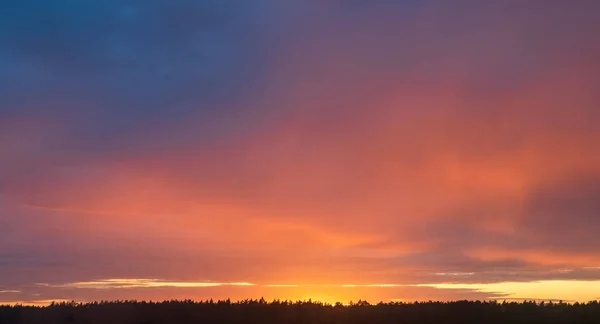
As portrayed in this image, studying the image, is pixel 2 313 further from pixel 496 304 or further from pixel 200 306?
pixel 496 304

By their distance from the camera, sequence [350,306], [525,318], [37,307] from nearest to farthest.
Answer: [525,318], [350,306], [37,307]

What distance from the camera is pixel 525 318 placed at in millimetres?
33188

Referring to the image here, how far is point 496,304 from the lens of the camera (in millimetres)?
34812

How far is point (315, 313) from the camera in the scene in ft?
115

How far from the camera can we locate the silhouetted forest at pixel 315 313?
110 feet

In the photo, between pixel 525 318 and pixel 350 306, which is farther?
pixel 350 306

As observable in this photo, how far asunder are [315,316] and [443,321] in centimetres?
578

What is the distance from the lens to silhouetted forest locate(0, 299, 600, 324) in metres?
33.6

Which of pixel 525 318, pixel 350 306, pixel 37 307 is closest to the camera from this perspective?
pixel 525 318

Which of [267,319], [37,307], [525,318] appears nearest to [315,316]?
[267,319]

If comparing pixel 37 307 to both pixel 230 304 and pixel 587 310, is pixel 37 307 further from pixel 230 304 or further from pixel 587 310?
pixel 587 310

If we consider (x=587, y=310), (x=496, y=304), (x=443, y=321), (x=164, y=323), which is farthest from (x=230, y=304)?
(x=587, y=310)

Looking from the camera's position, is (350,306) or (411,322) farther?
(350,306)

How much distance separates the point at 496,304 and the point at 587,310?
3.91 meters
